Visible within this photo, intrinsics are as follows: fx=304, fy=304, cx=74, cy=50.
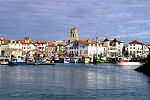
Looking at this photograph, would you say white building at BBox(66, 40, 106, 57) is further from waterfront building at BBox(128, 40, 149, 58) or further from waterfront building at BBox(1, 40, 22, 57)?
waterfront building at BBox(1, 40, 22, 57)

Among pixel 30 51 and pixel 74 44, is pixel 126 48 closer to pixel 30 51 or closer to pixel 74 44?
pixel 74 44

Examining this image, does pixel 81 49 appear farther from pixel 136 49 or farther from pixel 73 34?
pixel 136 49

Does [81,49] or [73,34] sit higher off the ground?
[73,34]

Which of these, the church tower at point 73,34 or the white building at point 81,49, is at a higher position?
the church tower at point 73,34

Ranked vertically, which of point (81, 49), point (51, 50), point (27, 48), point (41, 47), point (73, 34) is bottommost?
point (51, 50)

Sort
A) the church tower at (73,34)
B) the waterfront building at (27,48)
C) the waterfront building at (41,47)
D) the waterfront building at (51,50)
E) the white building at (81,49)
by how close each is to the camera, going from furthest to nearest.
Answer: the church tower at (73,34) → the waterfront building at (51,50) → the waterfront building at (41,47) → the white building at (81,49) → the waterfront building at (27,48)

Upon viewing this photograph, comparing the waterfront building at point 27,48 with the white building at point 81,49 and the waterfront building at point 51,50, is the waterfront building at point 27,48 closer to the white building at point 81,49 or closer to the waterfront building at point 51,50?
the waterfront building at point 51,50

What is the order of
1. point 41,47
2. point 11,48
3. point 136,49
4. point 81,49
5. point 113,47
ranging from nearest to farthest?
point 11,48
point 81,49
point 41,47
point 136,49
point 113,47

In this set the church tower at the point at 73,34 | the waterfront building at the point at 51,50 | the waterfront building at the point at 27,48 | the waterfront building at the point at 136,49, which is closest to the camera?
the waterfront building at the point at 27,48

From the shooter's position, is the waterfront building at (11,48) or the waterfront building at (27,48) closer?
the waterfront building at (11,48)

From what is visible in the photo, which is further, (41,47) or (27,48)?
(41,47)

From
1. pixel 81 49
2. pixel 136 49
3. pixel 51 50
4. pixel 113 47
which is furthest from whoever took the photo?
pixel 113 47

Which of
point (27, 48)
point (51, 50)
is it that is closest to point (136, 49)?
point (51, 50)

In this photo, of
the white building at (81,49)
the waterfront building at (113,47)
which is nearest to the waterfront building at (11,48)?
the white building at (81,49)
